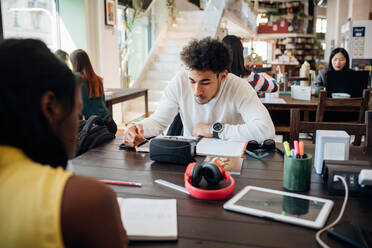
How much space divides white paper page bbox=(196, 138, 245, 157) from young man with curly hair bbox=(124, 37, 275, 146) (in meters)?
0.10

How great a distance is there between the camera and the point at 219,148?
4.81ft

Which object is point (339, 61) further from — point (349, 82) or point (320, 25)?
point (320, 25)

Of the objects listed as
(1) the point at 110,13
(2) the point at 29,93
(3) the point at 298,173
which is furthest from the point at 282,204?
(1) the point at 110,13

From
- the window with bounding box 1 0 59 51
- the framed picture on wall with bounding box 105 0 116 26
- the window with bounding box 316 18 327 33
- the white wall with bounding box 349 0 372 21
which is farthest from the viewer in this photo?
the window with bounding box 316 18 327 33

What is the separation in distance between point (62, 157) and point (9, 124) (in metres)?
0.11

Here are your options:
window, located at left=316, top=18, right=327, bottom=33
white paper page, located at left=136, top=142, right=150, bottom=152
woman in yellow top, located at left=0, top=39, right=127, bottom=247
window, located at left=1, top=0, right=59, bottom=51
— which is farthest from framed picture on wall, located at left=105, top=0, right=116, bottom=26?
window, located at left=316, top=18, right=327, bottom=33

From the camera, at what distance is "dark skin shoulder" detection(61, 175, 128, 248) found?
47cm

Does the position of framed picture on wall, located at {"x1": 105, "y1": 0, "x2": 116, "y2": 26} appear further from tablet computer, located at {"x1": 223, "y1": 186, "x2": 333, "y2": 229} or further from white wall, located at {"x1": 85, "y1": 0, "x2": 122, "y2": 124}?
tablet computer, located at {"x1": 223, "y1": 186, "x2": 333, "y2": 229}

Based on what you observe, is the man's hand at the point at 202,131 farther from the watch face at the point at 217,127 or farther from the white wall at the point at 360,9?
the white wall at the point at 360,9

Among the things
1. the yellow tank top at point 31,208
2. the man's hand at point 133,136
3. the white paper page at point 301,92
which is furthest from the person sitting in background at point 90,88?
the yellow tank top at point 31,208

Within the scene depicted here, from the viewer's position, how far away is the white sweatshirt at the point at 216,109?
5.65ft

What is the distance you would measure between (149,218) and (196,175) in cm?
22

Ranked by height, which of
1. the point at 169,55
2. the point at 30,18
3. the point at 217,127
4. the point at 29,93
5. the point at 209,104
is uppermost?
the point at 30,18

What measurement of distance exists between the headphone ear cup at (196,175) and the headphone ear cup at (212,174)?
17 mm
